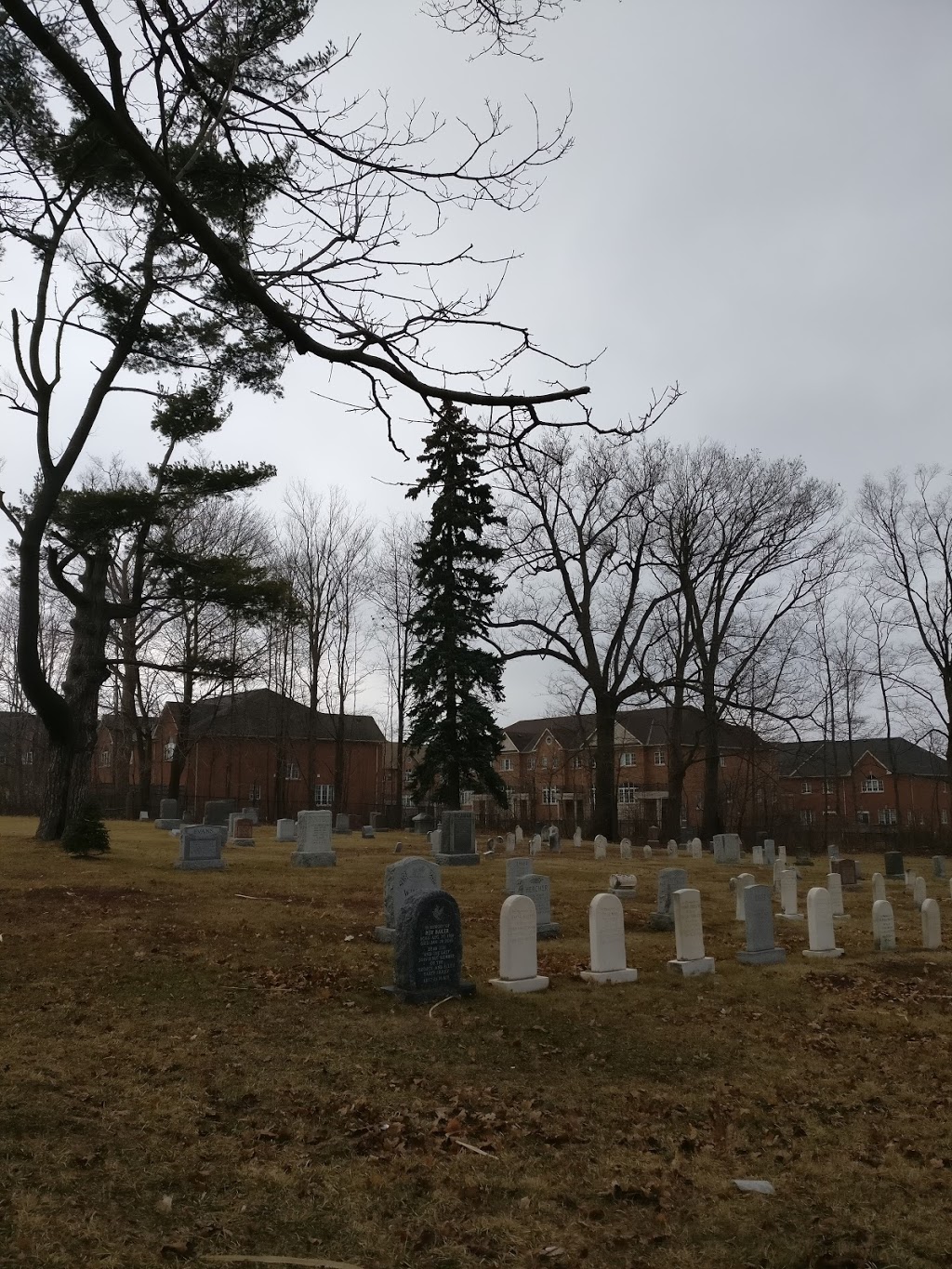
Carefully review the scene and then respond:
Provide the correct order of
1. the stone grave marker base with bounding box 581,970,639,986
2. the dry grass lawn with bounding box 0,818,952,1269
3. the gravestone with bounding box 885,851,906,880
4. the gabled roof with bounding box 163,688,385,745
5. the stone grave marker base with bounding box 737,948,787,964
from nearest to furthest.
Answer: the dry grass lawn with bounding box 0,818,952,1269 → the stone grave marker base with bounding box 581,970,639,986 → the stone grave marker base with bounding box 737,948,787,964 → the gravestone with bounding box 885,851,906,880 → the gabled roof with bounding box 163,688,385,745

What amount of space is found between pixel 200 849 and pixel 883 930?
1202 cm

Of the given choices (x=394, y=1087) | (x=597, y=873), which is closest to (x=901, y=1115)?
(x=394, y=1087)

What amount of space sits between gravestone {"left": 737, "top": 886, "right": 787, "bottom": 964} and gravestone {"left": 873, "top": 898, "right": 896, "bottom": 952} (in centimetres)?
192

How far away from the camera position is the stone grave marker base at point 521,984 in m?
9.38

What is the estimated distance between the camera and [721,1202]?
16.0ft

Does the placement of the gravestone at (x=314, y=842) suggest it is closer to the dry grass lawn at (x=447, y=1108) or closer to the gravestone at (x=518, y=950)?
the dry grass lawn at (x=447, y=1108)

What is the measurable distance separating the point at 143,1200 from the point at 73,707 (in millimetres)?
17456

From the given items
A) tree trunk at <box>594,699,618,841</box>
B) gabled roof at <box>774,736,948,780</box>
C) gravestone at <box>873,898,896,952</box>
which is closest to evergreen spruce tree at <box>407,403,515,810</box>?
tree trunk at <box>594,699,618,841</box>

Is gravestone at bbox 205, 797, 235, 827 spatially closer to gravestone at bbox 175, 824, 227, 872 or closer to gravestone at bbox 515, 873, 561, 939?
gravestone at bbox 175, 824, 227, 872

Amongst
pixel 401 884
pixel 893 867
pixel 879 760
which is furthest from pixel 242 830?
pixel 879 760

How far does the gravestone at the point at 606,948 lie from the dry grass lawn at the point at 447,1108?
0.92ft

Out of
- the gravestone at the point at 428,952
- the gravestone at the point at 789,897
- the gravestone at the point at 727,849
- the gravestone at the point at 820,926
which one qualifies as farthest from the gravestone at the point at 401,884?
the gravestone at the point at 727,849

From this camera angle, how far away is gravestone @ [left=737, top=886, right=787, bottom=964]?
1152 centimetres

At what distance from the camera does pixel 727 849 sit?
27.9 meters
